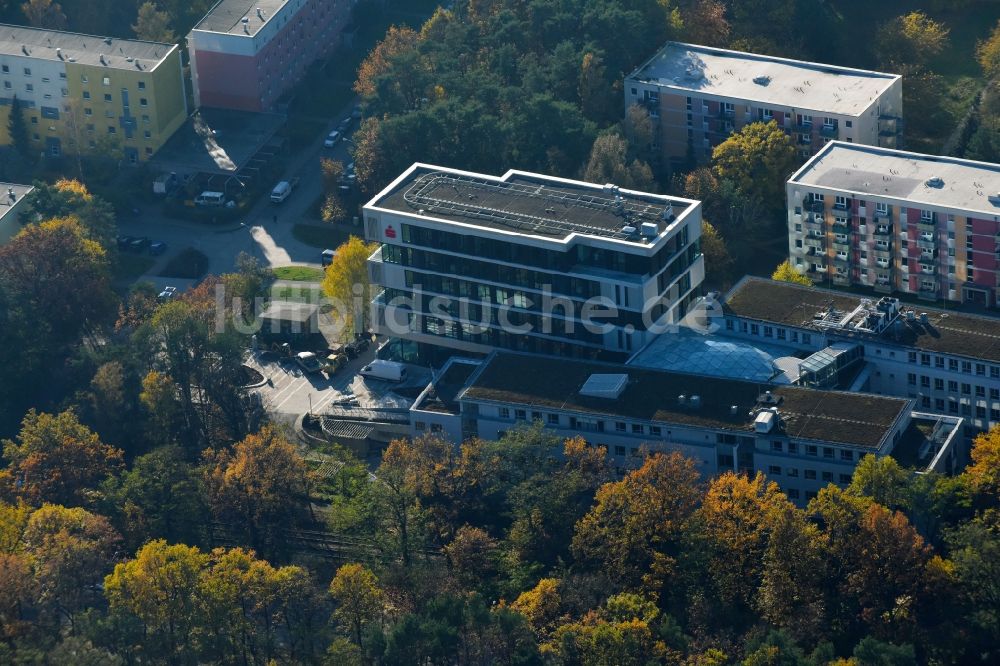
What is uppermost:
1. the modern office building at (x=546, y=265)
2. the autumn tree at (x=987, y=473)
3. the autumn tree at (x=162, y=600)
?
the modern office building at (x=546, y=265)

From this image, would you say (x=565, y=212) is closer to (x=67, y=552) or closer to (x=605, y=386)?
(x=605, y=386)

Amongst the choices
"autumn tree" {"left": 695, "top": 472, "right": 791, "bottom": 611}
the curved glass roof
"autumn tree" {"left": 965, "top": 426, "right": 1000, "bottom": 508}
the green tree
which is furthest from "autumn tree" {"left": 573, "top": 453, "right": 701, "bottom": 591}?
the green tree

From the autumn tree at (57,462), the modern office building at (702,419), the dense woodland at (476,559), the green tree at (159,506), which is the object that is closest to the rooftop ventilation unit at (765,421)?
the modern office building at (702,419)

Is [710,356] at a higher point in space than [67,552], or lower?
higher

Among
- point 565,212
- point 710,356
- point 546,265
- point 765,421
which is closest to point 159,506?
point 546,265

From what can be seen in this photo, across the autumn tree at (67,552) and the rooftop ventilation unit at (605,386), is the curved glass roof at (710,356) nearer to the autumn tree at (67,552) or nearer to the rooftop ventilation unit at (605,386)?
the rooftop ventilation unit at (605,386)

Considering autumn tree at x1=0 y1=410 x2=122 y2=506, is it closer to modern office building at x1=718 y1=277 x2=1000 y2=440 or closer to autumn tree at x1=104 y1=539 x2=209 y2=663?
autumn tree at x1=104 y1=539 x2=209 y2=663
